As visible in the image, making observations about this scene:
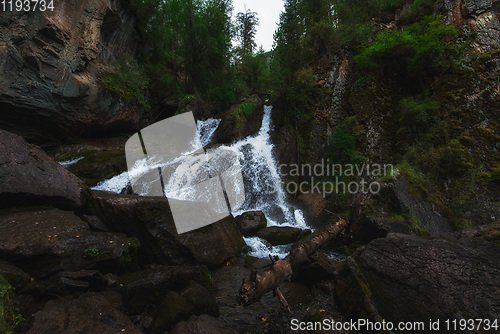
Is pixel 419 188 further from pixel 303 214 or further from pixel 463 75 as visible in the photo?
pixel 463 75

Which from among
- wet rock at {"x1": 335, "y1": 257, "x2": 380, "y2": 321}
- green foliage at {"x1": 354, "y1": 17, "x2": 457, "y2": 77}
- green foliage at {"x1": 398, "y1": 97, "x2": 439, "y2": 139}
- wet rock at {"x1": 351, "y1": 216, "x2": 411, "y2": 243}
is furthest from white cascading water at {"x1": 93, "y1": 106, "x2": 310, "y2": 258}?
green foliage at {"x1": 354, "y1": 17, "x2": 457, "y2": 77}

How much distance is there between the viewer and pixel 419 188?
694 centimetres

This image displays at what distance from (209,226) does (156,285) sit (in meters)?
2.27

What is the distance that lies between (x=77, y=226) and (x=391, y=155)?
11925mm

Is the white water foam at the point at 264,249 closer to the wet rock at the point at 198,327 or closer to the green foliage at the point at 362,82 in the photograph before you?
the wet rock at the point at 198,327

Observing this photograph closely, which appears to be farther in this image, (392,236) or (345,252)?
Answer: (345,252)

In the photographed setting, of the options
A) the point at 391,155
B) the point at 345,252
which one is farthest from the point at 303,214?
the point at 391,155

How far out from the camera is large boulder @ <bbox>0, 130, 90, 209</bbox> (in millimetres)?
4625

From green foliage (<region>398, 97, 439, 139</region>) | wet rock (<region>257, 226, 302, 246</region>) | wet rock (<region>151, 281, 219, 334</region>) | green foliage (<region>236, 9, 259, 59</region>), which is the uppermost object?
green foliage (<region>236, 9, 259, 59</region>)

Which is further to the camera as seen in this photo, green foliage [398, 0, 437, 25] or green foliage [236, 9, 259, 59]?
green foliage [236, 9, 259, 59]

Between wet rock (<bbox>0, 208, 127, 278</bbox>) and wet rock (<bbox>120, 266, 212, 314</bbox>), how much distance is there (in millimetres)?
849

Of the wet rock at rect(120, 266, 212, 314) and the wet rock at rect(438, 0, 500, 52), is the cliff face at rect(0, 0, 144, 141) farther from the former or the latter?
the wet rock at rect(438, 0, 500, 52)

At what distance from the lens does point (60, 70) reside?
1012 cm

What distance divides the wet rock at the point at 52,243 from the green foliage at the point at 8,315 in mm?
935
